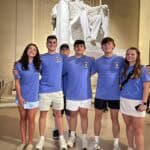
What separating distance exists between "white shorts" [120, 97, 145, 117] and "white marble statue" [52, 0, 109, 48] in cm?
461

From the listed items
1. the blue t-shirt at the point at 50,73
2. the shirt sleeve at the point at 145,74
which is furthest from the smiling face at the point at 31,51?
the shirt sleeve at the point at 145,74

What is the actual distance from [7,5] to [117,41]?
10.6 ft

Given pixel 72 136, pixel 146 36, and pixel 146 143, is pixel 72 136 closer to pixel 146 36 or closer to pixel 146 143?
pixel 146 143

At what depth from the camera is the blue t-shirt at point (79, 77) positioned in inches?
155

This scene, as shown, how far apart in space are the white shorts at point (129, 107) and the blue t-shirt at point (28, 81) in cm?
99

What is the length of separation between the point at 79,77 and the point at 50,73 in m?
0.34

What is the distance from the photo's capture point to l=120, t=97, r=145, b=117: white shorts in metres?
3.45

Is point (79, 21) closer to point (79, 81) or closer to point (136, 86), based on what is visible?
point (79, 81)

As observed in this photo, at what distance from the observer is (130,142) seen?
3.80 m

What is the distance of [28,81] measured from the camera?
12.5 feet

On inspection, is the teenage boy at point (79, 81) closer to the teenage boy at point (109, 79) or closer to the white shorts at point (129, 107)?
the teenage boy at point (109, 79)

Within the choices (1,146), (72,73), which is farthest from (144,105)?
(1,146)

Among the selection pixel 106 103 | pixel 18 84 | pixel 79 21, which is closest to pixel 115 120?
pixel 106 103

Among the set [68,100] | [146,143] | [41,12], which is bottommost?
[146,143]
